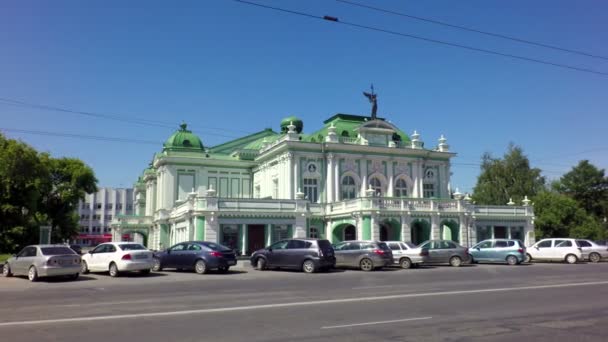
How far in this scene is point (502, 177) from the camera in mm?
67500

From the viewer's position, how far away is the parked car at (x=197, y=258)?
23.1m

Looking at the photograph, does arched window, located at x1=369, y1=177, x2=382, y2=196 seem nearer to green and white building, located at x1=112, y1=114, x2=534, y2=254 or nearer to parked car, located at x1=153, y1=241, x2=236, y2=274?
green and white building, located at x1=112, y1=114, x2=534, y2=254

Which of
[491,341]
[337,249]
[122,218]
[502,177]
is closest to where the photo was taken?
[491,341]

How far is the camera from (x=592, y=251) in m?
32.6

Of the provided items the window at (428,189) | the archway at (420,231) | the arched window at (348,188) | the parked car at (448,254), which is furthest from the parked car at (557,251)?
the arched window at (348,188)

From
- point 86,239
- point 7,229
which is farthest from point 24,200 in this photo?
point 86,239

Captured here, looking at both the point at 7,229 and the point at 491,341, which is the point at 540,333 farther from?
the point at 7,229

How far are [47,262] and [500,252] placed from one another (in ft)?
80.8

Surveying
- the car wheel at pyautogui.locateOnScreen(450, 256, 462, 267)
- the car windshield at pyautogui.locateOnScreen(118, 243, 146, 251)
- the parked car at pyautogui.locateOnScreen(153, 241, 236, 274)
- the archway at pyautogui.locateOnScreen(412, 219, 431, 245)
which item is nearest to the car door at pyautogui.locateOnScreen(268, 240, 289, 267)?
the parked car at pyautogui.locateOnScreen(153, 241, 236, 274)

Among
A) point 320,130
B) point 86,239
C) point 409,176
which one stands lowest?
point 86,239

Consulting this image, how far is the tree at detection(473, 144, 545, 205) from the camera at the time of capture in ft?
217

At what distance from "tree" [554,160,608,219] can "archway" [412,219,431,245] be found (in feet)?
119

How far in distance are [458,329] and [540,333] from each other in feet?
4.49

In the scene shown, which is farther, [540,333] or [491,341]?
[540,333]
